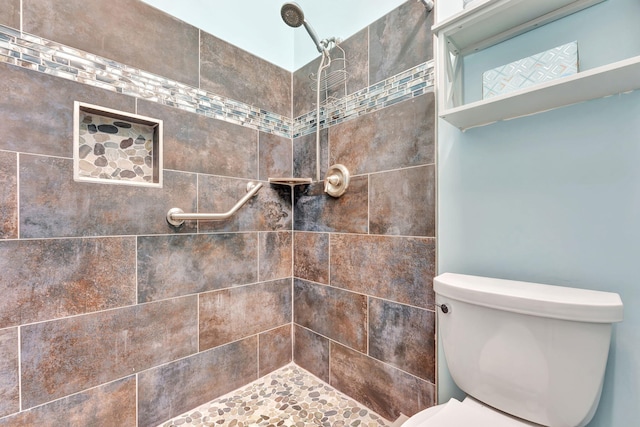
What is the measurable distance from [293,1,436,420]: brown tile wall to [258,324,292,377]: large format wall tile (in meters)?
0.15

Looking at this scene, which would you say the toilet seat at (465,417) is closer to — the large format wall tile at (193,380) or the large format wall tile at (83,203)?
the large format wall tile at (193,380)

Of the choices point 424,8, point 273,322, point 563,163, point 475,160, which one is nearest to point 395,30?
point 424,8

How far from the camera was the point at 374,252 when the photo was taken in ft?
4.27

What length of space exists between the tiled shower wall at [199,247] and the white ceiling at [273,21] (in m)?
0.07

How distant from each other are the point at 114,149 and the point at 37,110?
251mm

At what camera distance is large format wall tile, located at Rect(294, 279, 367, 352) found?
1364 mm

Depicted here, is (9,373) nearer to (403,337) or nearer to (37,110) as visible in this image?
(37,110)

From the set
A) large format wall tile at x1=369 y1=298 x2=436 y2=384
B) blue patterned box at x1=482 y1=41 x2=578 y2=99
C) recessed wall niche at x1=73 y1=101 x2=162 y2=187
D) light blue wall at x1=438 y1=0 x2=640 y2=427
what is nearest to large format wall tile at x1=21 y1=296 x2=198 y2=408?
recessed wall niche at x1=73 y1=101 x2=162 y2=187

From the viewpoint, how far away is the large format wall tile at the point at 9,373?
924mm

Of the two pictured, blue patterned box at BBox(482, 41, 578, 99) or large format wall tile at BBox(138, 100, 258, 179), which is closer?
blue patterned box at BBox(482, 41, 578, 99)

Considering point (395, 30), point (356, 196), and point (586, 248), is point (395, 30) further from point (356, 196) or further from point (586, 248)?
point (586, 248)

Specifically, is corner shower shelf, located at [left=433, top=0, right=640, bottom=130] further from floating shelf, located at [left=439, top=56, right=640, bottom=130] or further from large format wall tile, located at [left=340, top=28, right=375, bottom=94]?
large format wall tile, located at [left=340, top=28, right=375, bottom=94]

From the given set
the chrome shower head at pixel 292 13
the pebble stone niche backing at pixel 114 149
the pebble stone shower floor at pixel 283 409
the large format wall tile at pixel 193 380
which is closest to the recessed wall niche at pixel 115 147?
the pebble stone niche backing at pixel 114 149

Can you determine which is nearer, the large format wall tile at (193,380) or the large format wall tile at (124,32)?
the large format wall tile at (124,32)
